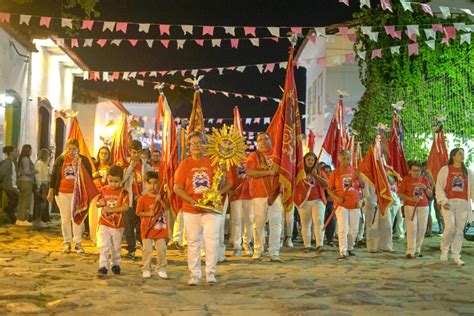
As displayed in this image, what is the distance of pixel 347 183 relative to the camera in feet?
40.2

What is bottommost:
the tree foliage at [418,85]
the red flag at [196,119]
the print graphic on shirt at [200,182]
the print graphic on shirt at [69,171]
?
the print graphic on shirt at [200,182]

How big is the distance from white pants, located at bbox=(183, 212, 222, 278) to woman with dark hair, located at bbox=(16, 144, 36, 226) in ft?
29.3

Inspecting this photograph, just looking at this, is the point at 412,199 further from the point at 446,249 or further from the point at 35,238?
the point at 35,238

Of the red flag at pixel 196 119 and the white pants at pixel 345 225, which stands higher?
the red flag at pixel 196 119

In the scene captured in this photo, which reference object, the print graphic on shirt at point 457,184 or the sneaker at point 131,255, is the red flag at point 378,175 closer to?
the print graphic on shirt at point 457,184

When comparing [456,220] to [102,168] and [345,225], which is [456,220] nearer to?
[345,225]

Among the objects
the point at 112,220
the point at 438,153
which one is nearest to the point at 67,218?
the point at 112,220

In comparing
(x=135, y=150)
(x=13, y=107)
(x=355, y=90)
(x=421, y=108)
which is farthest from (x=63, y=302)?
(x=355, y=90)

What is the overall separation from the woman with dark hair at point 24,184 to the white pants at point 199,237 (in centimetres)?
892

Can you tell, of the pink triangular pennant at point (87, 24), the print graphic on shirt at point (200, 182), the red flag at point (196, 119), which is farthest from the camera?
the pink triangular pennant at point (87, 24)

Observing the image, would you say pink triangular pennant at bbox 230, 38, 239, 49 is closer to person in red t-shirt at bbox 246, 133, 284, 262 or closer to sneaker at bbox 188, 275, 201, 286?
person in red t-shirt at bbox 246, 133, 284, 262

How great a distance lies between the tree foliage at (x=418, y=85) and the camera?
61.8 feet

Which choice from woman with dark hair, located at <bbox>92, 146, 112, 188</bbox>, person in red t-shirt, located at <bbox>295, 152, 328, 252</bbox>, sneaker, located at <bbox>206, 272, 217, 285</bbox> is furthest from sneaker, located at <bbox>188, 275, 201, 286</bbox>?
person in red t-shirt, located at <bbox>295, 152, 328, 252</bbox>

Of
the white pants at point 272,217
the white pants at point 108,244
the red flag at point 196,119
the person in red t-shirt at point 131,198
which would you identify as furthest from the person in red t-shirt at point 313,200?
the white pants at point 108,244
